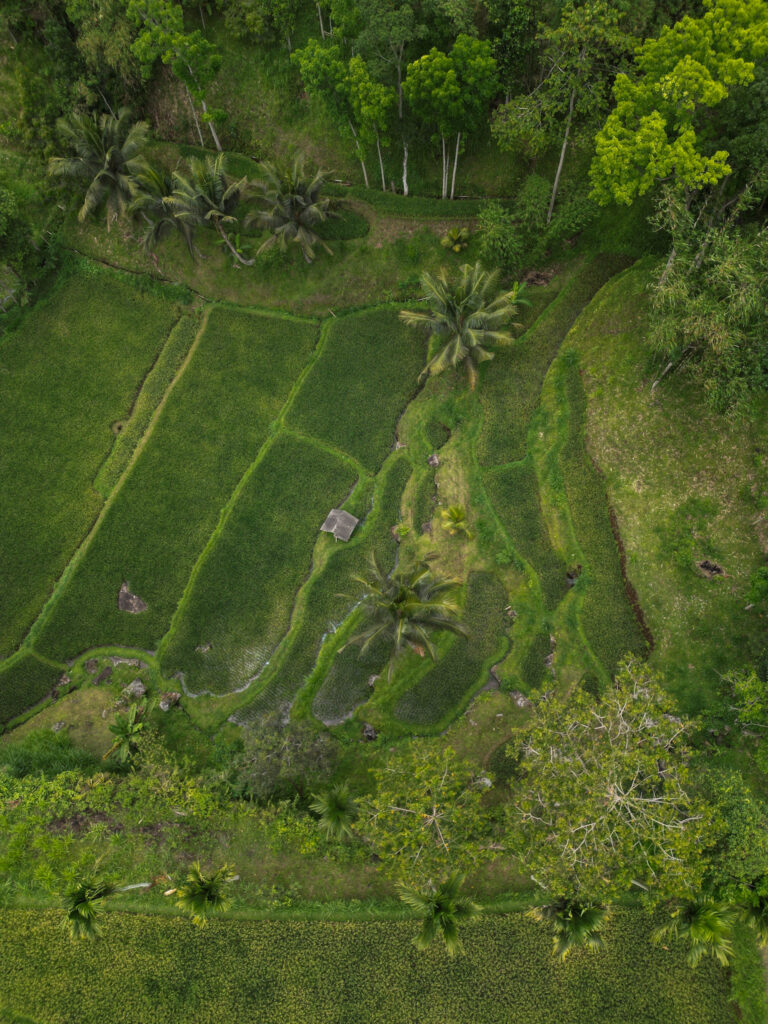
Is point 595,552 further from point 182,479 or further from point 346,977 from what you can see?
point 182,479

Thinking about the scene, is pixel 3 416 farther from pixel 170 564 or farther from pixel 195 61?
pixel 195 61

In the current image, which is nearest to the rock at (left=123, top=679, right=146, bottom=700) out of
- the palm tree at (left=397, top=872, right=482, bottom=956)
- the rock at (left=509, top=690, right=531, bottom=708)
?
the palm tree at (left=397, top=872, right=482, bottom=956)

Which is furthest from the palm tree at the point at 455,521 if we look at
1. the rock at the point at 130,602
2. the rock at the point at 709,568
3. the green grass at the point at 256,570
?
the rock at the point at 130,602

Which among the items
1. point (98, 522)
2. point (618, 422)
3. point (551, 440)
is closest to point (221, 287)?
point (98, 522)

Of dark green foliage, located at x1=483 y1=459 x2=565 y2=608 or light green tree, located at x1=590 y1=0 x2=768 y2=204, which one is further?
dark green foliage, located at x1=483 y1=459 x2=565 y2=608

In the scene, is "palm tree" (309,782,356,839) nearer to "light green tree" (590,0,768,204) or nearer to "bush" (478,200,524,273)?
"bush" (478,200,524,273)

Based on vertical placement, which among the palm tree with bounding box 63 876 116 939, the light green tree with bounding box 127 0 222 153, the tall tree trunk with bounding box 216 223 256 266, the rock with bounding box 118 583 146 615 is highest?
the light green tree with bounding box 127 0 222 153

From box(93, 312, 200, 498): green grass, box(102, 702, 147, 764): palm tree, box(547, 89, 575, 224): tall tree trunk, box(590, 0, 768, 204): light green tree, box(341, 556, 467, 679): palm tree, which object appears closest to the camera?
box(590, 0, 768, 204): light green tree

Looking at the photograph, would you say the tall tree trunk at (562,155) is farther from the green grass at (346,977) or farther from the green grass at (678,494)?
the green grass at (346,977)
